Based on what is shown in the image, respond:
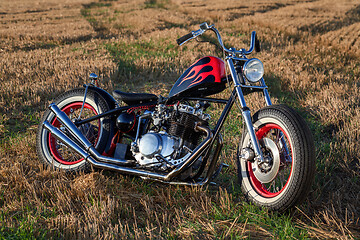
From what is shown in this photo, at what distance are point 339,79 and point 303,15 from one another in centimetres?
1080

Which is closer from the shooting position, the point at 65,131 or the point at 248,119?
the point at 248,119

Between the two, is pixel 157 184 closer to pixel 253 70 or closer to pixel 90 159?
pixel 90 159

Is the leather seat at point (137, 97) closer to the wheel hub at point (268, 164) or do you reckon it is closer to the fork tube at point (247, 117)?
the fork tube at point (247, 117)

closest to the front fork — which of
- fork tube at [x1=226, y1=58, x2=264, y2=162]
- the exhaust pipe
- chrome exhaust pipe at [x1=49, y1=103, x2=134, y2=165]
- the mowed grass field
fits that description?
fork tube at [x1=226, y1=58, x2=264, y2=162]

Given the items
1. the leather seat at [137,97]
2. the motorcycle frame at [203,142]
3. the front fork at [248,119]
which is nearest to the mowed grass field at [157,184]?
the motorcycle frame at [203,142]

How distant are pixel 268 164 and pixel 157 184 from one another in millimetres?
1245

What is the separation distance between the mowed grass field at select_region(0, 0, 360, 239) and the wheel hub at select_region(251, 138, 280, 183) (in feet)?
0.90

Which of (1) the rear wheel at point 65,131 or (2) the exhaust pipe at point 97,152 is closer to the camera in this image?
(2) the exhaust pipe at point 97,152

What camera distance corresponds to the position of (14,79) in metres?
6.59

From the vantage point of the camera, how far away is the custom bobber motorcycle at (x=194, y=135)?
2472mm

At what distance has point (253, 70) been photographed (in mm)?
2607

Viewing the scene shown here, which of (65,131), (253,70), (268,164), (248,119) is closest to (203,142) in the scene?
(248,119)

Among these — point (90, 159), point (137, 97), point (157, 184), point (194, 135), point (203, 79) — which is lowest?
point (157, 184)

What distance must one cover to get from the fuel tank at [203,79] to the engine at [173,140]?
0.13 m
